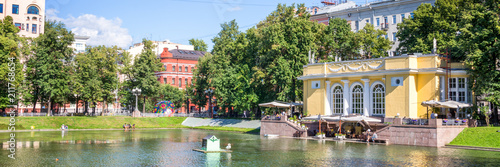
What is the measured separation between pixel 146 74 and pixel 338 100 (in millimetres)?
39269

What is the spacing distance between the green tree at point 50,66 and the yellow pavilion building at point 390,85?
37.2 meters

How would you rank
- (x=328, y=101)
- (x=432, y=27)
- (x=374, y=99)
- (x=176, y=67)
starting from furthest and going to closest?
1. (x=176, y=67)
2. (x=432, y=27)
3. (x=328, y=101)
4. (x=374, y=99)

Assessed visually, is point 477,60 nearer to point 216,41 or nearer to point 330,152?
point 330,152

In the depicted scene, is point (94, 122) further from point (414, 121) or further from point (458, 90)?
point (458, 90)

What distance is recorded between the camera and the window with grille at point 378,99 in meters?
45.0

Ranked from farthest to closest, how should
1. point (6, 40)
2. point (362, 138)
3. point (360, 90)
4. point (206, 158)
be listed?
1. point (6, 40)
2. point (360, 90)
3. point (362, 138)
4. point (206, 158)

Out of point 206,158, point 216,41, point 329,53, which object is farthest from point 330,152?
point 216,41

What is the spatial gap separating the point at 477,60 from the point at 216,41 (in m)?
58.6

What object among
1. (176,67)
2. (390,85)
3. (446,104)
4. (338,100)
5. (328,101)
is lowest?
(446,104)

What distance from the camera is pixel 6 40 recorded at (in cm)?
5928

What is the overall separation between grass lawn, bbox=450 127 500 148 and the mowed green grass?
4456cm

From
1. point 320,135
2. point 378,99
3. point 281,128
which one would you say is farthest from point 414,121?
point 281,128

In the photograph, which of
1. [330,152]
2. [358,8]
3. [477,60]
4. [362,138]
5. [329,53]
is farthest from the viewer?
[358,8]

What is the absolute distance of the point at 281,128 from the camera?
50375 millimetres
